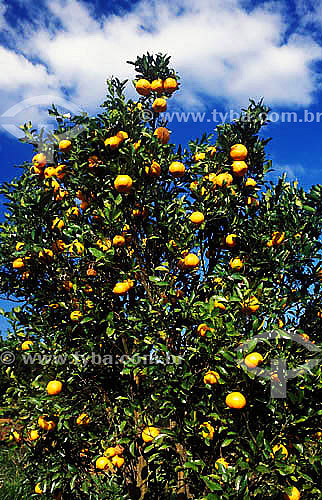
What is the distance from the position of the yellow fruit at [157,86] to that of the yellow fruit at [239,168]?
1.35 m

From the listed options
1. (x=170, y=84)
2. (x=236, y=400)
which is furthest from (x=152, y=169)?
(x=236, y=400)

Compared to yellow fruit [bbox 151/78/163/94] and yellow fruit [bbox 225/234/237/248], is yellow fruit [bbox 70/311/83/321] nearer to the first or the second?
yellow fruit [bbox 225/234/237/248]

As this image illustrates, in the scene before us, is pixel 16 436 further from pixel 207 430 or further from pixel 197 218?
pixel 197 218

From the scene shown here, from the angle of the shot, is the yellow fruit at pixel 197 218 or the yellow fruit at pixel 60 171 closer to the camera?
the yellow fruit at pixel 197 218

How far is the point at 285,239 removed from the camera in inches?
136

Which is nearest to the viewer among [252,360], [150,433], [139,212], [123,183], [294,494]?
[252,360]

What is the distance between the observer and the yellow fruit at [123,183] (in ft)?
11.4

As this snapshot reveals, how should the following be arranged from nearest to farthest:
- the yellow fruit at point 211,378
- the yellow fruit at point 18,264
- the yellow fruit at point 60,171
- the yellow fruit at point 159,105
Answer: the yellow fruit at point 211,378 → the yellow fruit at point 18,264 → the yellow fruit at point 60,171 → the yellow fruit at point 159,105

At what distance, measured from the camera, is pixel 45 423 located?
351cm

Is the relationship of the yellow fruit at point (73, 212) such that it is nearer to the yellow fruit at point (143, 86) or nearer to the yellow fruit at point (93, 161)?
the yellow fruit at point (93, 161)

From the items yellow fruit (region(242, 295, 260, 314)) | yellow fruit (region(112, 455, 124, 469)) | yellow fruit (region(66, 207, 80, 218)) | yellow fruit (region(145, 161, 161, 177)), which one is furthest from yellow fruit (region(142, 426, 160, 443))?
yellow fruit (region(145, 161, 161, 177))

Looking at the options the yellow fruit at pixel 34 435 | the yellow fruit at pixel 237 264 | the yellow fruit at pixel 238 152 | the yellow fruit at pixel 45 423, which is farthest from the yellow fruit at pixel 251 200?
the yellow fruit at pixel 34 435

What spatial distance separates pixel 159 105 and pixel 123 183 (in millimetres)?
1448

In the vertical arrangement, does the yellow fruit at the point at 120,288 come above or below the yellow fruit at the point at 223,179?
below
